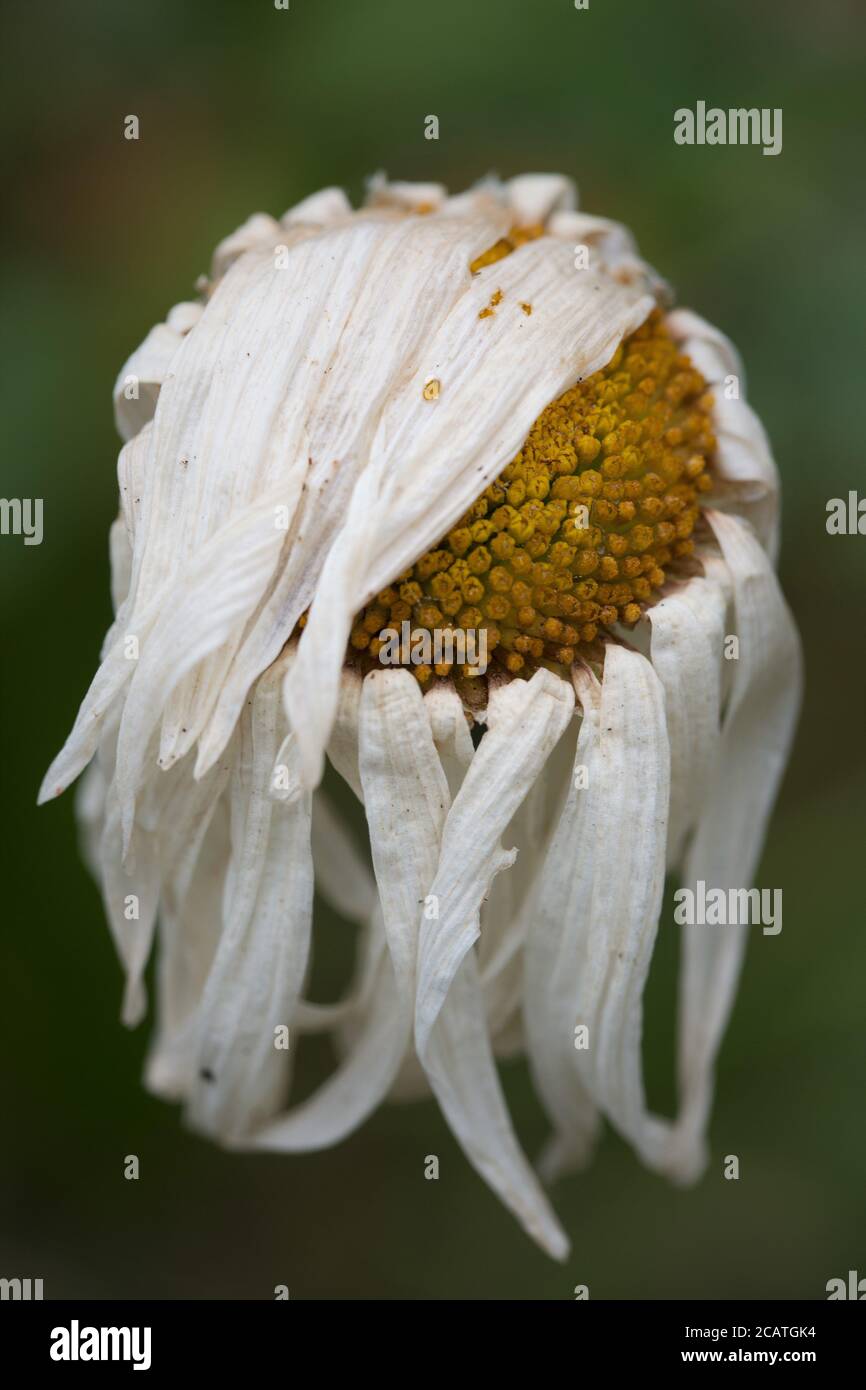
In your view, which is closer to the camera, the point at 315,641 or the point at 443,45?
the point at 315,641

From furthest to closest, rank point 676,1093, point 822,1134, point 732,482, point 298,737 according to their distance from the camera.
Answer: point 676,1093
point 822,1134
point 732,482
point 298,737

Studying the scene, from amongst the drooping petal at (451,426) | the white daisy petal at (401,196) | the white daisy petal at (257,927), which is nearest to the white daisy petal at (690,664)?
the drooping petal at (451,426)

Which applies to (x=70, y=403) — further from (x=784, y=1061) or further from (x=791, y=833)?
(x=784, y=1061)

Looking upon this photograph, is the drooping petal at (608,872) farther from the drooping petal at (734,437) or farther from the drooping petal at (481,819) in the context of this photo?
the drooping petal at (734,437)

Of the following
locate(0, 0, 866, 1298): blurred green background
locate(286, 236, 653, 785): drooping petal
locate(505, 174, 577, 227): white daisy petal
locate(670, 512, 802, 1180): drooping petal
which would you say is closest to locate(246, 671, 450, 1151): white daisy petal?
locate(286, 236, 653, 785): drooping petal

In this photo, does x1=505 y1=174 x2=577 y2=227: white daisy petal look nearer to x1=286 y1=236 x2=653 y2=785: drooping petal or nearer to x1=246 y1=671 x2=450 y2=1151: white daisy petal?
x1=286 y1=236 x2=653 y2=785: drooping petal

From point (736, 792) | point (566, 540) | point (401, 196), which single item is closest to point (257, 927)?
point (566, 540)

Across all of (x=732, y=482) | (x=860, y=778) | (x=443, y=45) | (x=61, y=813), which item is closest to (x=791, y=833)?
(x=860, y=778)
